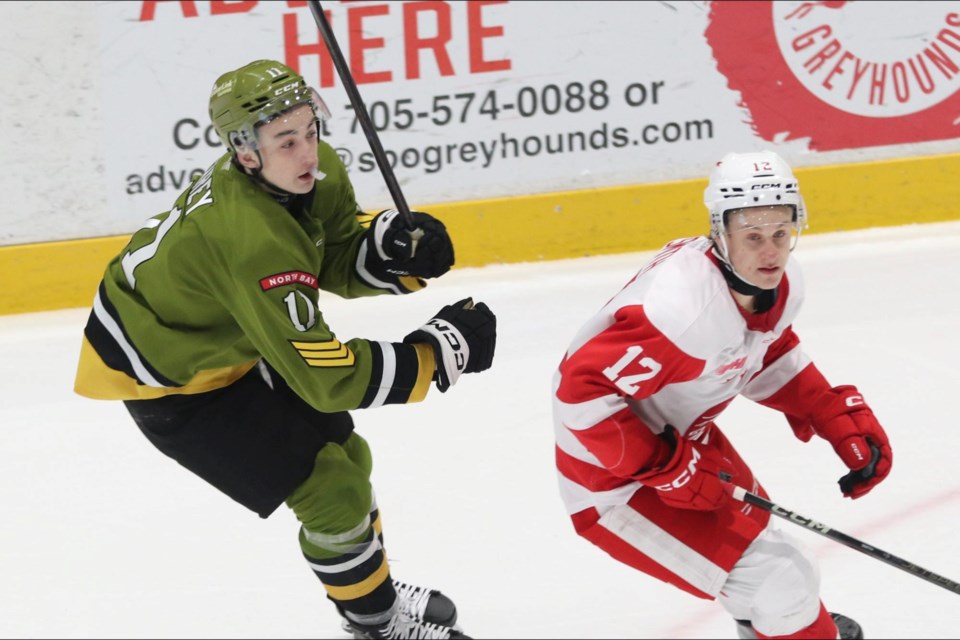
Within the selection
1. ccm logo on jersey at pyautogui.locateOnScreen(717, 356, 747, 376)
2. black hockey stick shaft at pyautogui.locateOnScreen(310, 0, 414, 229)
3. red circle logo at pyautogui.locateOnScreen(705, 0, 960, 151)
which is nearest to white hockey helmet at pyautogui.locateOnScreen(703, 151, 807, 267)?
ccm logo on jersey at pyautogui.locateOnScreen(717, 356, 747, 376)

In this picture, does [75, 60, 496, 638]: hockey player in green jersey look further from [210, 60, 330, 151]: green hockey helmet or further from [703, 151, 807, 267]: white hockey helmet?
[703, 151, 807, 267]: white hockey helmet

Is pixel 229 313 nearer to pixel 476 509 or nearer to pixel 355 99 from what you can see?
pixel 355 99

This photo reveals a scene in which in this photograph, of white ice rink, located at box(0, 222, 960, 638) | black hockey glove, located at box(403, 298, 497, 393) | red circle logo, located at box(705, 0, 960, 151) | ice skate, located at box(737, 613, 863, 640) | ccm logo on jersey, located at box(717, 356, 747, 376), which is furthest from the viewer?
red circle logo, located at box(705, 0, 960, 151)

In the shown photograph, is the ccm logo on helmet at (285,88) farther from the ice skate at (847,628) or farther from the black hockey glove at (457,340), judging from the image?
the ice skate at (847,628)

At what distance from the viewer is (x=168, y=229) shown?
→ 247cm

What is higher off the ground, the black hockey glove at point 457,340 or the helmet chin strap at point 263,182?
the helmet chin strap at point 263,182

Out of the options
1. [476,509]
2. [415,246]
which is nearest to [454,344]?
[415,246]

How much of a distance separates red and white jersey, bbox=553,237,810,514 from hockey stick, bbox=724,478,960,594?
0.17 meters

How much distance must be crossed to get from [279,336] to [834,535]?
3.40ft

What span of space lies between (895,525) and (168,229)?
1.79 meters

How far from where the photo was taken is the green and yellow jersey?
232cm

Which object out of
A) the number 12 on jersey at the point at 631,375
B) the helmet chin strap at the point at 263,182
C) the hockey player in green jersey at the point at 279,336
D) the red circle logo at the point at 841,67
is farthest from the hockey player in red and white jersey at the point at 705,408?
the red circle logo at the point at 841,67

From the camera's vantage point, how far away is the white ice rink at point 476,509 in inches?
116

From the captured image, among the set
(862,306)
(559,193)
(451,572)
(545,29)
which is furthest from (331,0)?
(451,572)
